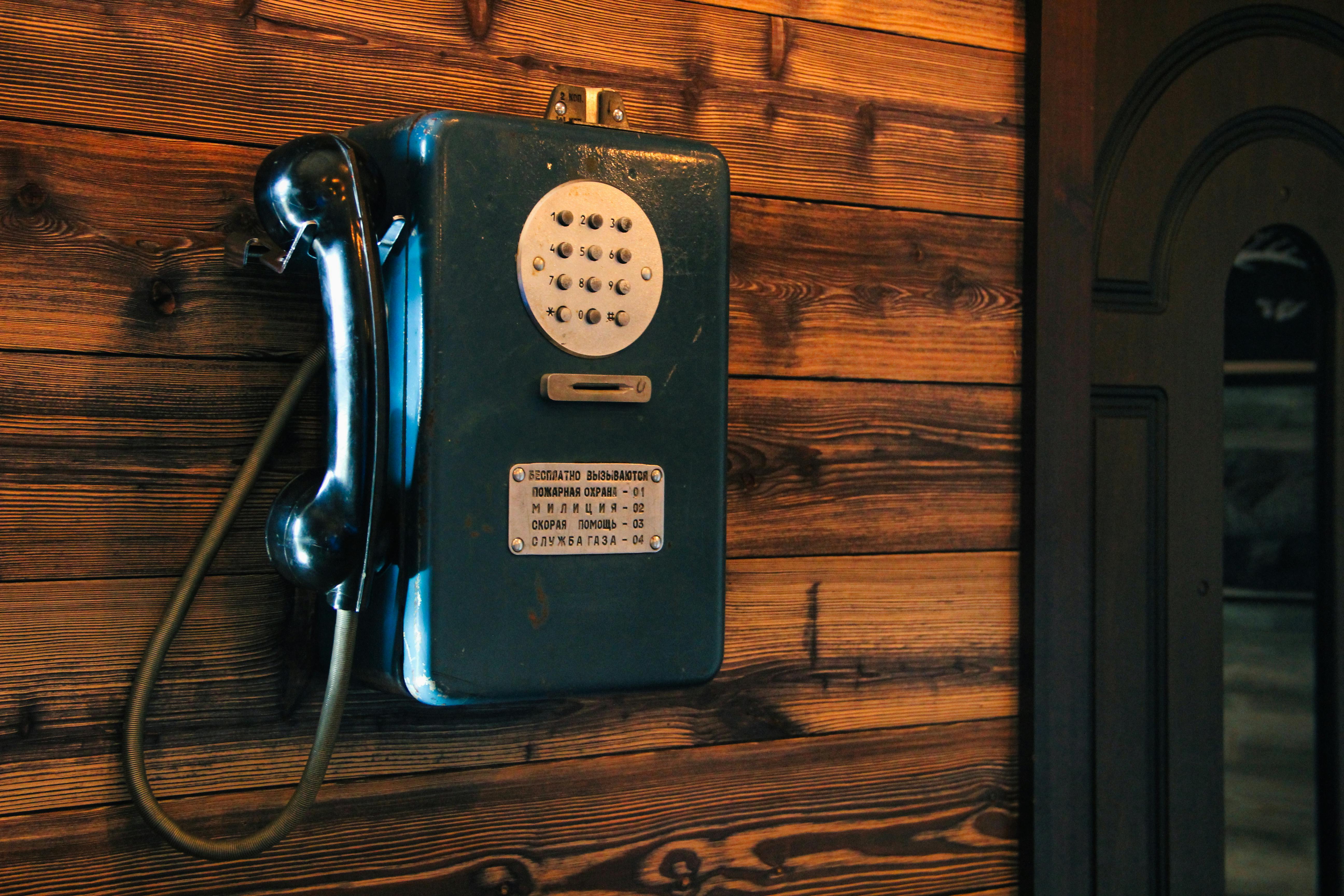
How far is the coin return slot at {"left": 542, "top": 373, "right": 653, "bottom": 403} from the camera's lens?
2.64 feet

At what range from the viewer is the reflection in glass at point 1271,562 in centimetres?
154

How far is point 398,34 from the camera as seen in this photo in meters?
0.96

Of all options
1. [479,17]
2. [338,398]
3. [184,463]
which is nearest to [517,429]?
[338,398]

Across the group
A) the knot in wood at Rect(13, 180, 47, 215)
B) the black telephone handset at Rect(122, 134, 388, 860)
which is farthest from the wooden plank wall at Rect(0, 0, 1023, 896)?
the black telephone handset at Rect(122, 134, 388, 860)

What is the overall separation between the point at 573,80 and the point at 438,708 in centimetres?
58

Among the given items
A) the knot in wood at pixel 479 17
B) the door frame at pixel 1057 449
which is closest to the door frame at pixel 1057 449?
the door frame at pixel 1057 449

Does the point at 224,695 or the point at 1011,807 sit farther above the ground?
the point at 224,695

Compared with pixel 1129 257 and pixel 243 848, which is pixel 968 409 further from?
pixel 243 848

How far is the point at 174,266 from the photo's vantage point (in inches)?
35.0

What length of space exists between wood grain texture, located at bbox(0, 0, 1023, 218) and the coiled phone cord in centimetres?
25

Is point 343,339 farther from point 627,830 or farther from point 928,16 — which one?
point 928,16

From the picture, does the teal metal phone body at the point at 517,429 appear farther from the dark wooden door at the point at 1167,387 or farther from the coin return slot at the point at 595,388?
the dark wooden door at the point at 1167,387

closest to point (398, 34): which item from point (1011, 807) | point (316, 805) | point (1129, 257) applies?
point (316, 805)

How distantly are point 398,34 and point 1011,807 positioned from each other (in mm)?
980
